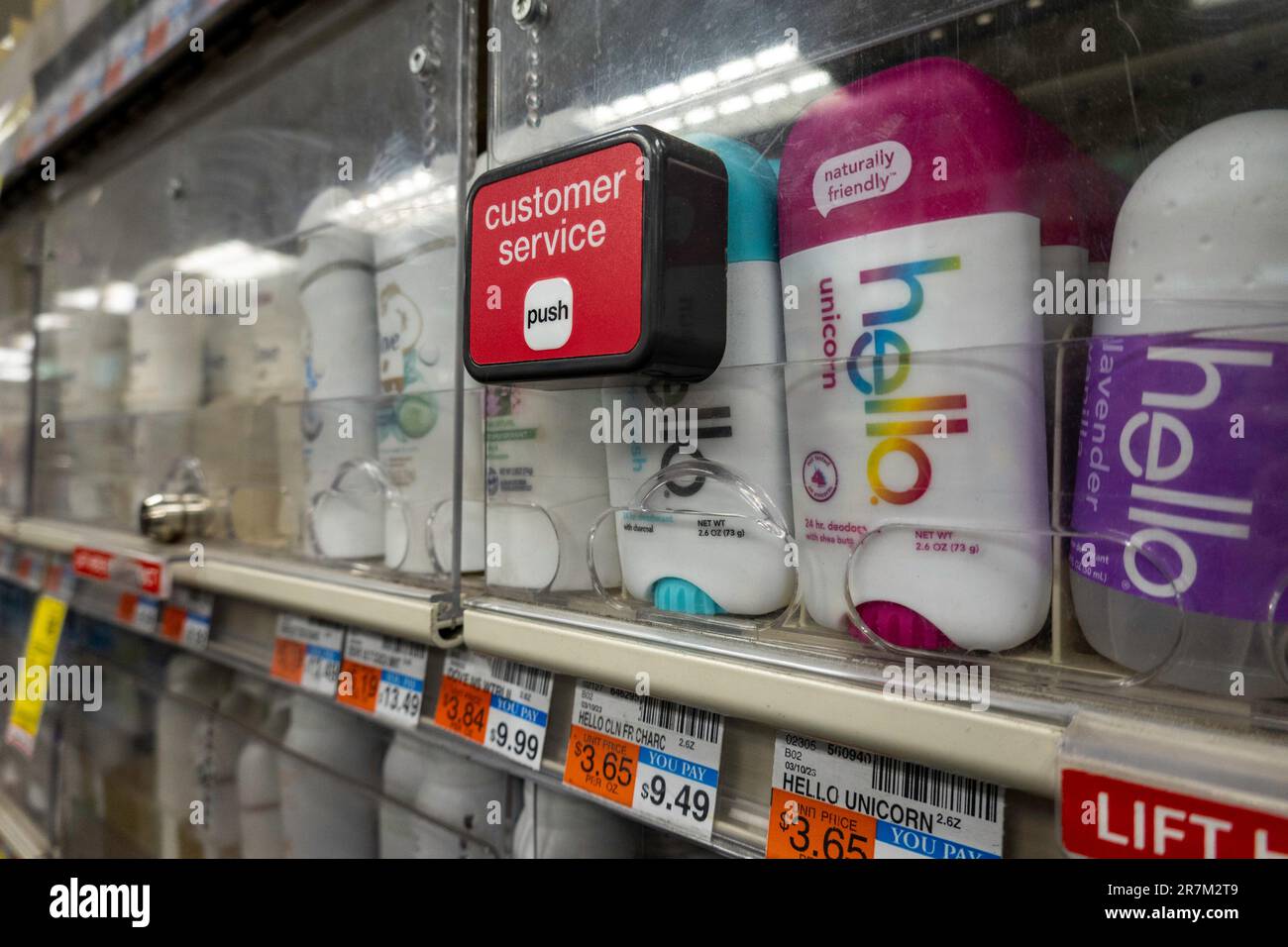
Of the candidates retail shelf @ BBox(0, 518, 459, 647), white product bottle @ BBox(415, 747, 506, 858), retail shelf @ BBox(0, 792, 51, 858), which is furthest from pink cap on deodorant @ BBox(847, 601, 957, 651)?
retail shelf @ BBox(0, 792, 51, 858)

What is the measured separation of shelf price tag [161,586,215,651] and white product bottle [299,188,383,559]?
0.29 m

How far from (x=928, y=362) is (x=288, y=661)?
2.70 feet

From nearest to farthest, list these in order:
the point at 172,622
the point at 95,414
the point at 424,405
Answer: the point at 424,405 < the point at 172,622 < the point at 95,414

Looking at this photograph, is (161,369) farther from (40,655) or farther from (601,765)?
(601,765)

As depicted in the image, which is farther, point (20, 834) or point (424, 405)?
point (20, 834)

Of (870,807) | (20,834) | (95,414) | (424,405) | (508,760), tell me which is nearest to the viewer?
(870,807)

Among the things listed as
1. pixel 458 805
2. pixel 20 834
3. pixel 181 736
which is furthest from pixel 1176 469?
pixel 20 834

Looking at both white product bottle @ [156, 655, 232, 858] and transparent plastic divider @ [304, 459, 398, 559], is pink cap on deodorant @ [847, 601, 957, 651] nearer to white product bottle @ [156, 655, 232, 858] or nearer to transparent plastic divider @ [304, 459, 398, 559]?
transparent plastic divider @ [304, 459, 398, 559]

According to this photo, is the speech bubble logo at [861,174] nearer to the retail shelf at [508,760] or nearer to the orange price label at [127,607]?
the retail shelf at [508,760]

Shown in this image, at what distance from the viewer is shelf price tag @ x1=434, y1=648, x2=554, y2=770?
68 cm

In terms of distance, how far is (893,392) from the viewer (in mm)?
476

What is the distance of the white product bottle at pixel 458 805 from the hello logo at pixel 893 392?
578 millimetres

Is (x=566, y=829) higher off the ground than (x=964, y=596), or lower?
lower

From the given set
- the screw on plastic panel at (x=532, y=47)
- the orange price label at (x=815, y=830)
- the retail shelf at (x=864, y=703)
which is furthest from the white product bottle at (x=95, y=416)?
the orange price label at (x=815, y=830)
